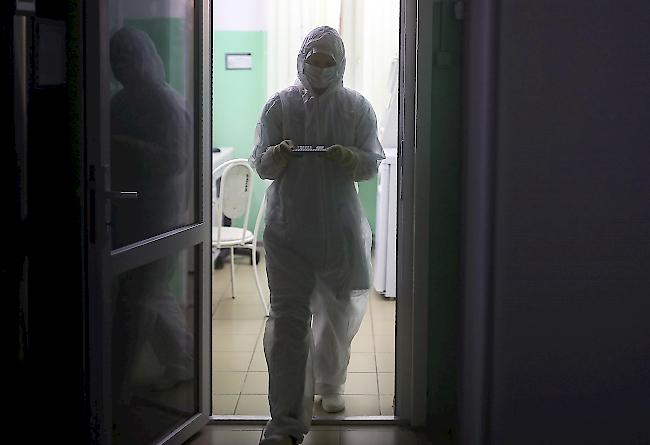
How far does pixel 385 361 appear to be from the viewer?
3.67 meters

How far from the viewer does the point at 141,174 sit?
7.96ft

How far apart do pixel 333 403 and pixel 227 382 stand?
0.55m

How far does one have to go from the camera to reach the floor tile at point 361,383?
3.26 metres

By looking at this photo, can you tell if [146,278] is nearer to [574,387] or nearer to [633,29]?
[574,387]

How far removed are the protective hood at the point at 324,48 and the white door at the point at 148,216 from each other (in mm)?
328

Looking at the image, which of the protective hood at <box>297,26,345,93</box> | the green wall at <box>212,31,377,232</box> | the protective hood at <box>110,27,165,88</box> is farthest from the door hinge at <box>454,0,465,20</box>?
the green wall at <box>212,31,377,232</box>

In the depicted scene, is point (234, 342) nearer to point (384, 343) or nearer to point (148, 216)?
point (384, 343)

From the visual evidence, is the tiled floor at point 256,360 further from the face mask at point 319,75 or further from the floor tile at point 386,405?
the face mask at point 319,75

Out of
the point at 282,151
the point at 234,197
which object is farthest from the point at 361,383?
the point at 234,197

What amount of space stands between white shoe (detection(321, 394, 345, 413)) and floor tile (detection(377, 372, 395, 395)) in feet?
0.85

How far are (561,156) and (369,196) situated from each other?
392cm

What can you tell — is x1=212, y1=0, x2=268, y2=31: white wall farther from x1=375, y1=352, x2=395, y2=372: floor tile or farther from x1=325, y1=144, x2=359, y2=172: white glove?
x1=325, y1=144, x2=359, y2=172: white glove

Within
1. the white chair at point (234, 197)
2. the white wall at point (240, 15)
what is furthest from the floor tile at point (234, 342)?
the white wall at point (240, 15)

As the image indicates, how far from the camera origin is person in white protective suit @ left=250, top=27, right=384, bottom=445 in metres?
2.66
